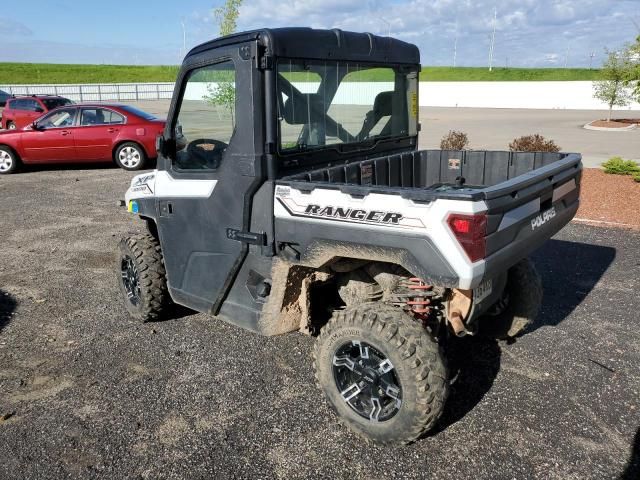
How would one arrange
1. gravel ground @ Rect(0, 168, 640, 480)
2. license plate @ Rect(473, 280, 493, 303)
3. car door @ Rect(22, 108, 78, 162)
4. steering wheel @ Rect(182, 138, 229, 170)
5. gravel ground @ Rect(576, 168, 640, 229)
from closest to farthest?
gravel ground @ Rect(0, 168, 640, 480) < license plate @ Rect(473, 280, 493, 303) < steering wheel @ Rect(182, 138, 229, 170) < gravel ground @ Rect(576, 168, 640, 229) < car door @ Rect(22, 108, 78, 162)

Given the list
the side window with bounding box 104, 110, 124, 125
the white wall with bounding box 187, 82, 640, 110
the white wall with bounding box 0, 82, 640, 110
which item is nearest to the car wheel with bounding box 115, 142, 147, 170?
the side window with bounding box 104, 110, 124, 125

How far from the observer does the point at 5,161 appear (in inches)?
526

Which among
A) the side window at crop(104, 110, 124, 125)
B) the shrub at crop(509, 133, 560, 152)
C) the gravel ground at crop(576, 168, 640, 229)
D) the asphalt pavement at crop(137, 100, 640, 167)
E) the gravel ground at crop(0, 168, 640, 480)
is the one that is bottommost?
the gravel ground at crop(0, 168, 640, 480)

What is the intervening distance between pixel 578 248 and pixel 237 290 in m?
4.85

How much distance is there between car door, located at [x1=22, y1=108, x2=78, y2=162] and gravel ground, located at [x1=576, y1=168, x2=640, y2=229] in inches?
436

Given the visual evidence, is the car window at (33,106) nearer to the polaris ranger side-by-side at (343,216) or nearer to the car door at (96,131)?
the car door at (96,131)

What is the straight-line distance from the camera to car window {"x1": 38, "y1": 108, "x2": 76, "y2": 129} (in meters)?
13.0

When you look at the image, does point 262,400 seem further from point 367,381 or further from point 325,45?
point 325,45

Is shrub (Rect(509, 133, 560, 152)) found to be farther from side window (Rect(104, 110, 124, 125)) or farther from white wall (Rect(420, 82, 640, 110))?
A: white wall (Rect(420, 82, 640, 110))

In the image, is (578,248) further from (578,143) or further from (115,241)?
(578,143)

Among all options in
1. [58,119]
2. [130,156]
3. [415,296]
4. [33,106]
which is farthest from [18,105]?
[415,296]

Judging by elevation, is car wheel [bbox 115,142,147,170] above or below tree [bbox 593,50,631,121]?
below

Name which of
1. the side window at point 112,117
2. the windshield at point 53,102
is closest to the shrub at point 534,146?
the side window at point 112,117

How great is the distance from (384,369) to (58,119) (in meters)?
A: 12.5
